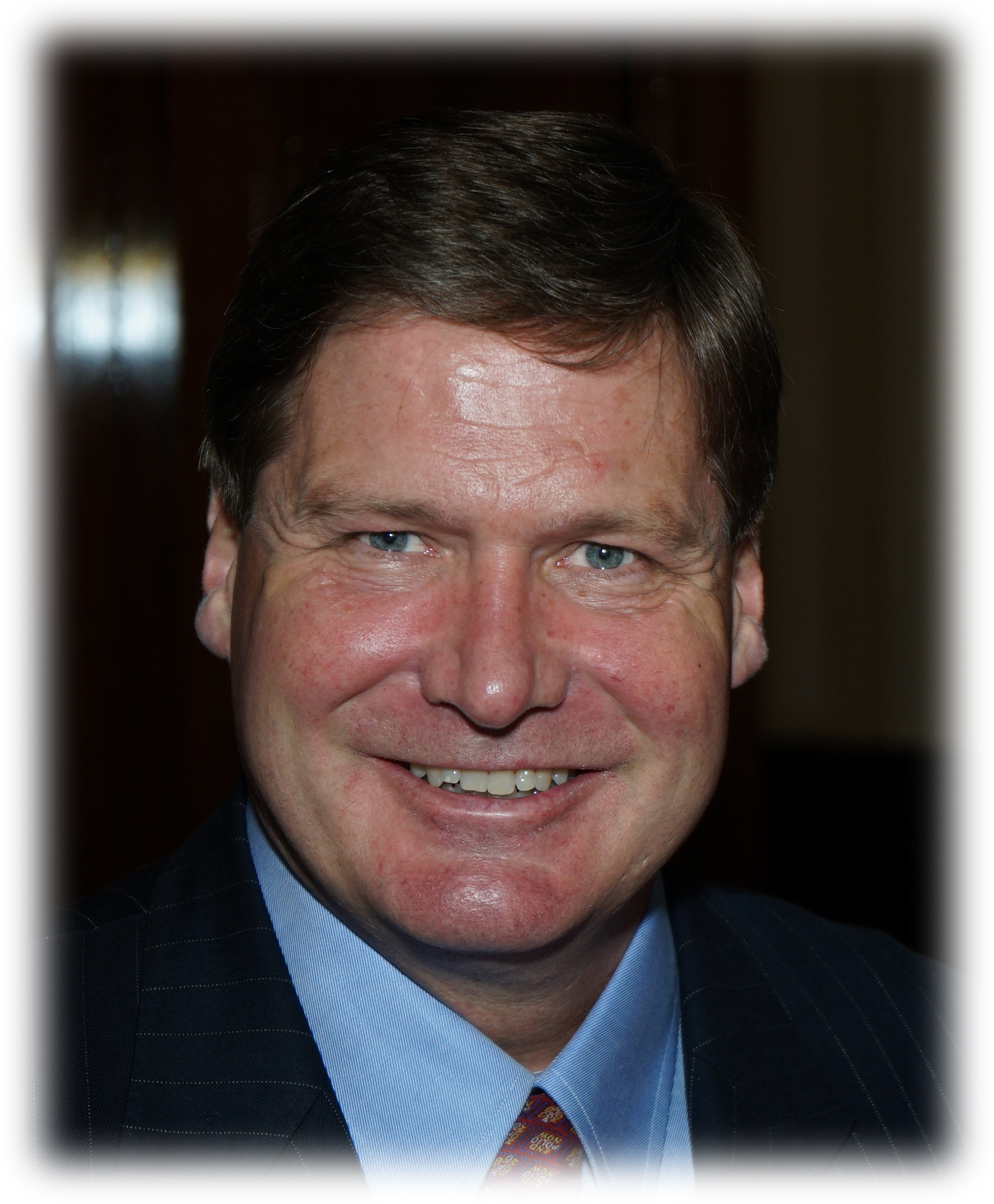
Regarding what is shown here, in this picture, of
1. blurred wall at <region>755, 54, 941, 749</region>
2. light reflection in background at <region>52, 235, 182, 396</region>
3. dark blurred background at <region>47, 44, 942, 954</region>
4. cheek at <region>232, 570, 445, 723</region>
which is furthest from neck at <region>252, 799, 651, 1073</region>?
blurred wall at <region>755, 54, 941, 749</region>

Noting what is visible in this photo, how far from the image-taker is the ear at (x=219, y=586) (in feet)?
5.50

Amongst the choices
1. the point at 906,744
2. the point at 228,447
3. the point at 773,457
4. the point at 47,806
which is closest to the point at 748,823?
the point at 906,744

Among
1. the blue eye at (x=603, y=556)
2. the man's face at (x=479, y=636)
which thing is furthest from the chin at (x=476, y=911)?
the blue eye at (x=603, y=556)

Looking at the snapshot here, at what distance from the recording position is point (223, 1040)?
4.77 ft

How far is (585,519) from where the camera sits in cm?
141

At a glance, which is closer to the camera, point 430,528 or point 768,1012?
point 430,528

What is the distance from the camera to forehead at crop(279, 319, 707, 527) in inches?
54.5

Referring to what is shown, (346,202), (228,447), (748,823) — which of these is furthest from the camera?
(748,823)

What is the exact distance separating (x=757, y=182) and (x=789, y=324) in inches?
24.1

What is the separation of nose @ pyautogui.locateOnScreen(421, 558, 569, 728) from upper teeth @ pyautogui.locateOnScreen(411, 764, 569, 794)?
0.08 metres

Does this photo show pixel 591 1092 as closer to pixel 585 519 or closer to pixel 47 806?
pixel 585 519

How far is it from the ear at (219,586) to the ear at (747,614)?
0.68 m

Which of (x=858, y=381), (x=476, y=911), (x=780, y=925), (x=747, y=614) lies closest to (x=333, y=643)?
(x=476, y=911)

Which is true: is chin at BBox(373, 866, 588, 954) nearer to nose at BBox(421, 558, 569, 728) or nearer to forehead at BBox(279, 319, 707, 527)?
nose at BBox(421, 558, 569, 728)
